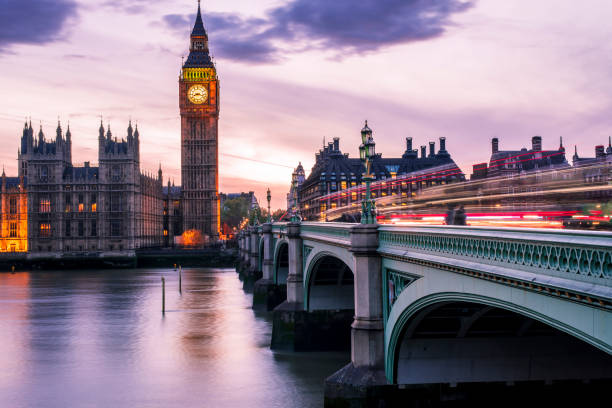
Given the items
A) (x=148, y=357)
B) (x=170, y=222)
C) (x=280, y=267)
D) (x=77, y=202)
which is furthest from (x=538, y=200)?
(x=170, y=222)

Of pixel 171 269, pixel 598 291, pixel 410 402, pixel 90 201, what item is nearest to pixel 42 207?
pixel 90 201

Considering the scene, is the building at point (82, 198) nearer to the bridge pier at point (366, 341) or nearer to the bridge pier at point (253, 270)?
the bridge pier at point (253, 270)

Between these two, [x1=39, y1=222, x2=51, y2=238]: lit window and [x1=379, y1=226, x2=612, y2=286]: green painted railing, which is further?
[x1=39, y1=222, x2=51, y2=238]: lit window

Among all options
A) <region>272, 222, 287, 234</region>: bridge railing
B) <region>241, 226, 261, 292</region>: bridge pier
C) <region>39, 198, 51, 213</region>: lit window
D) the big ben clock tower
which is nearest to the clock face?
the big ben clock tower

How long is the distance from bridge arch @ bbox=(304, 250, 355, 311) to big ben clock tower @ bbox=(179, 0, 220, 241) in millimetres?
117962

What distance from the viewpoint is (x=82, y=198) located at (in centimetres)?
13212

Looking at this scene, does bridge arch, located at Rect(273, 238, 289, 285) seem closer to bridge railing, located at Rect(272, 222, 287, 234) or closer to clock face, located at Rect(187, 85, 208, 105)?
bridge railing, located at Rect(272, 222, 287, 234)

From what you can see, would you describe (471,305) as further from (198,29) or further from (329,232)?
(198,29)

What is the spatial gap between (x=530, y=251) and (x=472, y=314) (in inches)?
358

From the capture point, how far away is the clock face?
15662 cm

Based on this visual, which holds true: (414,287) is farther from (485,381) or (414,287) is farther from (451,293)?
(485,381)

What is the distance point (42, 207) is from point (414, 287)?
408 feet

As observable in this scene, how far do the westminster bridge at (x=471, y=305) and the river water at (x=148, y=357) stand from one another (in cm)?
610

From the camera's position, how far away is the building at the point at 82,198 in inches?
5108
